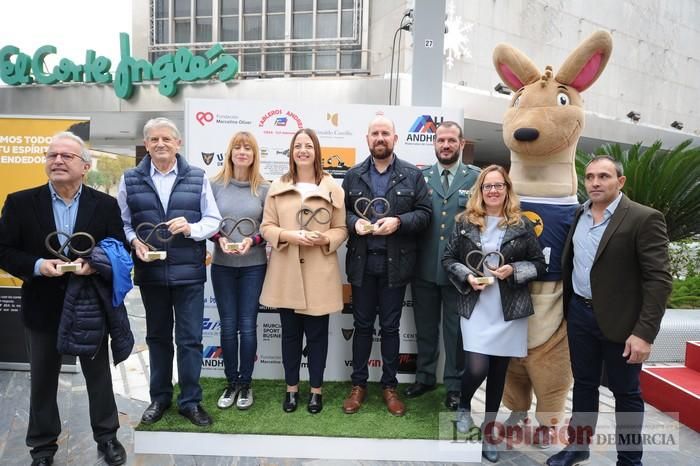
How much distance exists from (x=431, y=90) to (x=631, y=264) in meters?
2.13

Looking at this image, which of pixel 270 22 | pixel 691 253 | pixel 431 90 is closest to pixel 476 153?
pixel 270 22

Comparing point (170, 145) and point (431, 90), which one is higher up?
point (431, 90)

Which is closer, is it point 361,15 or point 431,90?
point 431,90

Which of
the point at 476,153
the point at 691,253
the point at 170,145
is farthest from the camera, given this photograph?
the point at 476,153

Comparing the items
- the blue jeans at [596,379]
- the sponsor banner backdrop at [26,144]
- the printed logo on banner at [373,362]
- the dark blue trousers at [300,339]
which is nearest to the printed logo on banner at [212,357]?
the dark blue trousers at [300,339]

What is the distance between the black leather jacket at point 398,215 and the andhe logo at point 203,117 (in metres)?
1.25

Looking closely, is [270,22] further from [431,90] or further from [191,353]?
[191,353]

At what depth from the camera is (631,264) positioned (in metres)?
2.49

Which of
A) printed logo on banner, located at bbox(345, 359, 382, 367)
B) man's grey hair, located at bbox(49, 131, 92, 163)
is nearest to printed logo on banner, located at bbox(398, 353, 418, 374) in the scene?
printed logo on banner, located at bbox(345, 359, 382, 367)

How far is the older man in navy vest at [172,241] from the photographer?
283cm

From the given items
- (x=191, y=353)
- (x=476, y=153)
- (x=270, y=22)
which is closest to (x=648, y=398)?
(x=191, y=353)

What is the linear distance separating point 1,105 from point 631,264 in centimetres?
1598

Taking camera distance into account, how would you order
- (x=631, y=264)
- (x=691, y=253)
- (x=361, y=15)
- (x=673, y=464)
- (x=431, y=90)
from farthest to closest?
(x=361, y=15) < (x=691, y=253) < (x=431, y=90) < (x=673, y=464) < (x=631, y=264)

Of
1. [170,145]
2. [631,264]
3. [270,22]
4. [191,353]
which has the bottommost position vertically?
[191,353]
